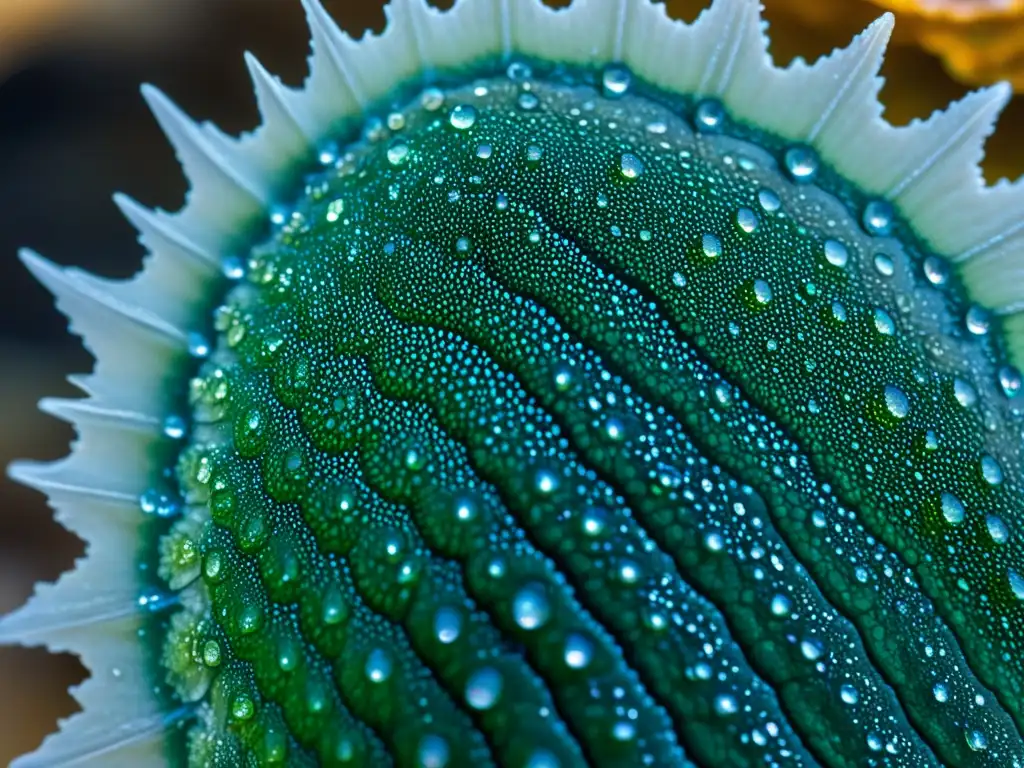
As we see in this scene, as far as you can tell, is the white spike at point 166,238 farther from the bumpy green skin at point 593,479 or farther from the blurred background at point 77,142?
the blurred background at point 77,142

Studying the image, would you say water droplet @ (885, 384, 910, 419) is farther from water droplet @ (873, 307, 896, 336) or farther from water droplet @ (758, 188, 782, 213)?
water droplet @ (758, 188, 782, 213)

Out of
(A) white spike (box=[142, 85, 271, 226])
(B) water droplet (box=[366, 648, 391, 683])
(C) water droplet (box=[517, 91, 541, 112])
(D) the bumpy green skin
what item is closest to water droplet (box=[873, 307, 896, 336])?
(D) the bumpy green skin

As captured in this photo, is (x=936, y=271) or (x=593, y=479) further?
(x=936, y=271)

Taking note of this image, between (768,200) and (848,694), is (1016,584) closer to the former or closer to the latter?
(848,694)

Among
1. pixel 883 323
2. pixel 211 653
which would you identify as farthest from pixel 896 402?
pixel 211 653

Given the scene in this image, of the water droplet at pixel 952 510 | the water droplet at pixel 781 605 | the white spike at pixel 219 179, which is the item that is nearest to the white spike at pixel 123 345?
the white spike at pixel 219 179

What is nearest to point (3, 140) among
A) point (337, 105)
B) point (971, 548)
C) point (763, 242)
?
point (337, 105)
